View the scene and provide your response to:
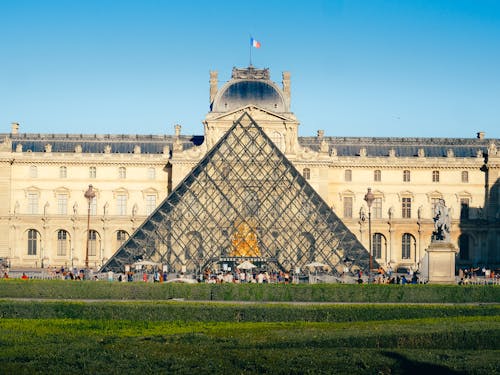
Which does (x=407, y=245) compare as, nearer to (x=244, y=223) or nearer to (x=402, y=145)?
(x=402, y=145)

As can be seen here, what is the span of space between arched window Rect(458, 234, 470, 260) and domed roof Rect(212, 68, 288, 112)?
16.3 meters

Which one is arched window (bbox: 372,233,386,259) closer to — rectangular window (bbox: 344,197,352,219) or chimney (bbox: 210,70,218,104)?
rectangular window (bbox: 344,197,352,219)

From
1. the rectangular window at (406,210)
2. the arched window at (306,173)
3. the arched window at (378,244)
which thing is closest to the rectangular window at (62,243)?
the arched window at (306,173)

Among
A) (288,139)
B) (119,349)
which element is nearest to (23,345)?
(119,349)

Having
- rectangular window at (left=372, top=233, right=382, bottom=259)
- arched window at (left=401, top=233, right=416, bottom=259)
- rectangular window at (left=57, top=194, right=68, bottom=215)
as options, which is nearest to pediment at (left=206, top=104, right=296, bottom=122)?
rectangular window at (left=372, top=233, right=382, bottom=259)

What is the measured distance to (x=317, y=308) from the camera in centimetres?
2855

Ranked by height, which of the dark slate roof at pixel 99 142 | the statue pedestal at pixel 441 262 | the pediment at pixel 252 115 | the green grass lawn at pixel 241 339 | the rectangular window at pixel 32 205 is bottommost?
the green grass lawn at pixel 241 339

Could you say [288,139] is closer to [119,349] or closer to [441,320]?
[441,320]

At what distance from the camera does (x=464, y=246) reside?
70.1m

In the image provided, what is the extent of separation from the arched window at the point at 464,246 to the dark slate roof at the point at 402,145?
6.49 metres

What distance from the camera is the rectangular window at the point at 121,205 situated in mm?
70438

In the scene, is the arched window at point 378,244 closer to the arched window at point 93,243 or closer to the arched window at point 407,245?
the arched window at point 407,245

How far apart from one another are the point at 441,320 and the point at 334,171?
45.0 meters

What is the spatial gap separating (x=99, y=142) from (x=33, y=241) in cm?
911
